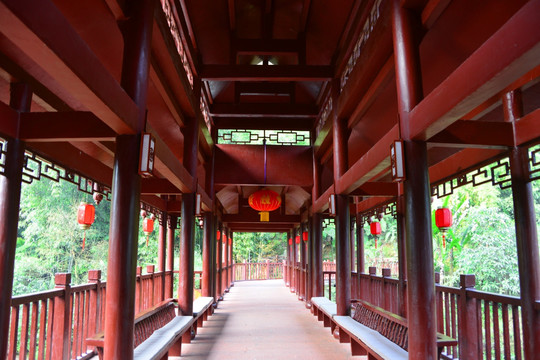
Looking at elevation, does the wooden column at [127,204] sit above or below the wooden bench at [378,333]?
above

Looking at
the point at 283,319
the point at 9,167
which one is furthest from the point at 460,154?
the point at 283,319

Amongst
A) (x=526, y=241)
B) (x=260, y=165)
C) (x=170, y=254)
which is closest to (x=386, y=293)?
(x=526, y=241)

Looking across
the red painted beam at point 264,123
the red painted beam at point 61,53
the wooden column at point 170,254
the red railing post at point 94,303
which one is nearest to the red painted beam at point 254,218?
the wooden column at point 170,254

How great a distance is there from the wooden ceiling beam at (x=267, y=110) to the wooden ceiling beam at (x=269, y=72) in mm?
1842

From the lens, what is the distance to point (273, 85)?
961 centimetres

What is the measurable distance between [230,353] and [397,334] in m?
2.64

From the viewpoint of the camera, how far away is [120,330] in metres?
3.45

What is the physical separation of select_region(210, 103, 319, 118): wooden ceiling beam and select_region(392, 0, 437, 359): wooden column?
5128 mm

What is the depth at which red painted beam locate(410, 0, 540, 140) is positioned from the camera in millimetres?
2145

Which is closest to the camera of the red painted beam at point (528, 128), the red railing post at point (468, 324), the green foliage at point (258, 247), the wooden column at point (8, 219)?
the wooden column at point (8, 219)

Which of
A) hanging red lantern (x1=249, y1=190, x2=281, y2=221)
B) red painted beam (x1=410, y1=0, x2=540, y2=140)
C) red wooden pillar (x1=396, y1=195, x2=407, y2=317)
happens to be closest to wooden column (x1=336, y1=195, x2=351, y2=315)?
red wooden pillar (x1=396, y1=195, x2=407, y2=317)

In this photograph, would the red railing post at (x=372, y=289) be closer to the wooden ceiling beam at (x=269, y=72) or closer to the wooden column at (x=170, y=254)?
the wooden ceiling beam at (x=269, y=72)

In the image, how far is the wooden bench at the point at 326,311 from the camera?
24.0 feet

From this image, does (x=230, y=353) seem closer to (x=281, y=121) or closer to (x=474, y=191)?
(x=281, y=121)
